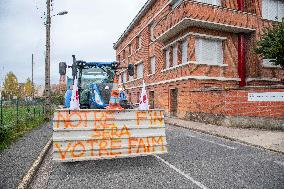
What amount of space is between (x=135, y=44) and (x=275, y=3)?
50.5 ft

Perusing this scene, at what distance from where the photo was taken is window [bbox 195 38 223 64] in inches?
725

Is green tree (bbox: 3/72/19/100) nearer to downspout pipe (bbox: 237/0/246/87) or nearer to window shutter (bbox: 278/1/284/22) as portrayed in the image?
downspout pipe (bbox: 237/0/246/87)

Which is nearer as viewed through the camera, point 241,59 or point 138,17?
point 241,59

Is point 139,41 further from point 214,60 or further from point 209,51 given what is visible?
point 214,60

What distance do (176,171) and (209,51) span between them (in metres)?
14.1

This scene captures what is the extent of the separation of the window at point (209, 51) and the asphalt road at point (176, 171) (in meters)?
10.9

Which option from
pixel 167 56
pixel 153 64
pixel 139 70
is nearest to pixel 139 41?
pixel 139 70

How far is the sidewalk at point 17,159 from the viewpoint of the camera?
17.2 feet

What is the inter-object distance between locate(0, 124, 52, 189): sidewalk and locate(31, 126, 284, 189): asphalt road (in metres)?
0.37

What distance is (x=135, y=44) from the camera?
31750mm

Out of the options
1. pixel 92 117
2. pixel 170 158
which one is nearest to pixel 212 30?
pixel 170 158

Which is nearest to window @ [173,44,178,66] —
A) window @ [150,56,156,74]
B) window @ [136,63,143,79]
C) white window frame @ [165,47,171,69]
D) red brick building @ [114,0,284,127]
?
red brick building @ [114,0,284,127]

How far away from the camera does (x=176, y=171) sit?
611cm

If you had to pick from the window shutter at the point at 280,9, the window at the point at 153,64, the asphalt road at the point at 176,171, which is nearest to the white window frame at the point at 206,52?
the window shutter at the point at 280,9
